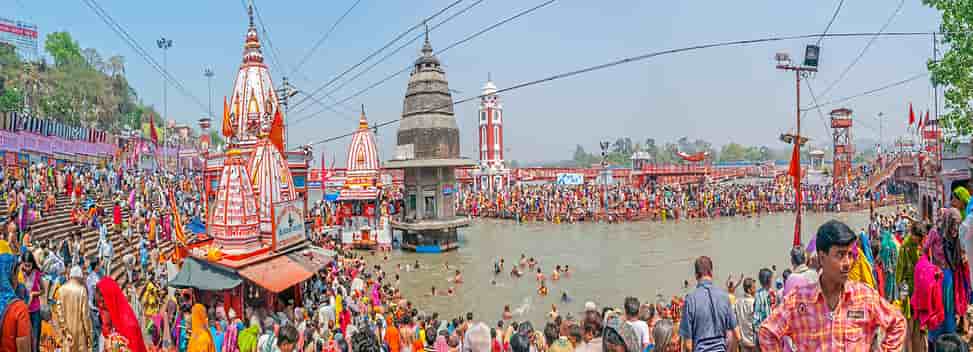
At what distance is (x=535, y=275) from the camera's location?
20.4 meters

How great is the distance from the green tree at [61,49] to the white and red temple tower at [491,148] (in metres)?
41.9

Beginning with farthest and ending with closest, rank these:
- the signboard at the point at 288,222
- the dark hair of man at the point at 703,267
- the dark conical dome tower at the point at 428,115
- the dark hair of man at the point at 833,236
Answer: the dark conical dome tower at the point at 428,115 → the signboard at the point at 288,222 → the dark hair of man at the point at 703,267 → the dark hair of man at the point at 833,236

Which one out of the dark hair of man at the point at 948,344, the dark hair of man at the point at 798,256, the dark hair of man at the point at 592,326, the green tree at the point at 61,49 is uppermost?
the green tree at the point at 61,49

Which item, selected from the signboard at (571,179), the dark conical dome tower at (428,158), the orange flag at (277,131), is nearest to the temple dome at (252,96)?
the orange flag at (277,131)

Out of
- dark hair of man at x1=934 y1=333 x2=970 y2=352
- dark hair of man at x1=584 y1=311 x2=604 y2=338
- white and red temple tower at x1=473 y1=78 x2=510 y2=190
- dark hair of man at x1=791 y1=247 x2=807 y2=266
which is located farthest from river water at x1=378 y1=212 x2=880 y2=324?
white and red temple tower at x1=473 y1=78 x2=510 y2=190

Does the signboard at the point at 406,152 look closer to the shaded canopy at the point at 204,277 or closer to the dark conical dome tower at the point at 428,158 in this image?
the dark conical dome tower at the point at 428,158

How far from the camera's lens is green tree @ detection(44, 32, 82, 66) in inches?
2248

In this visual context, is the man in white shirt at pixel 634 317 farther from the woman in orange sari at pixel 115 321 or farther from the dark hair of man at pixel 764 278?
the woman in orange sari at pixel 115 321

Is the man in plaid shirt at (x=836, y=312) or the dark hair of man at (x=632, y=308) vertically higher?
the man in plaid shirt at (x=836, y=312)

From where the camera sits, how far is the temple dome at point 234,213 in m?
10.9

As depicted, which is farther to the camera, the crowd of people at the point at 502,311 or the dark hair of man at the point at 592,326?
the dark hair of man at the point at 592,326

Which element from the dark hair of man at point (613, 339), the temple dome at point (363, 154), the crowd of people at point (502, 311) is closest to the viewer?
the crowd of people at point (502, 311)

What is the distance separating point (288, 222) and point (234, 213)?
155 cm

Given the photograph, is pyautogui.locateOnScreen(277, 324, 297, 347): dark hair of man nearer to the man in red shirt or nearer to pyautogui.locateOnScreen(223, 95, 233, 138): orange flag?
the man in red shirt
